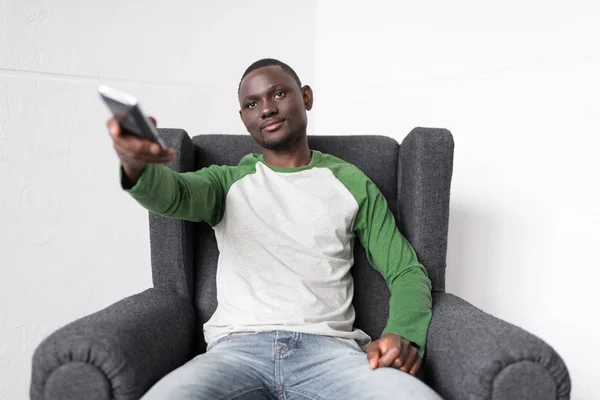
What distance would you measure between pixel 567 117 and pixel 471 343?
1.00 meters

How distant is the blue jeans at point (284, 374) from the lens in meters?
1.18

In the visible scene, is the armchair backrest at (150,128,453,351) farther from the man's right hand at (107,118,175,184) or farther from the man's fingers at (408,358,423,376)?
the man's right hand at (107,118,175,184)

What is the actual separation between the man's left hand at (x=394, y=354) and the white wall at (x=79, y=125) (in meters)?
1.10

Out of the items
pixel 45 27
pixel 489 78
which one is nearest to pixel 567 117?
pixel 489 78

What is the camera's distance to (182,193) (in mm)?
1401

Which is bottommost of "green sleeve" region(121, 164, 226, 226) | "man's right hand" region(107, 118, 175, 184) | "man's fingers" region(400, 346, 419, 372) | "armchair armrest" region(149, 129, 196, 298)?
"man's fingers" region(400, 346, 419, 372)

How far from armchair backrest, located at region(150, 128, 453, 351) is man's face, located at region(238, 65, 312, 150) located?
190 millimetres

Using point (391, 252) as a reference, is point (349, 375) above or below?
below

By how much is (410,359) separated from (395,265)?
26 centimetres

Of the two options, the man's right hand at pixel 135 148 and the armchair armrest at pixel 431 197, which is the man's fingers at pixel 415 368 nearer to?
the armchair armrest at pixel 431 197

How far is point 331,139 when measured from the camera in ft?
5.92

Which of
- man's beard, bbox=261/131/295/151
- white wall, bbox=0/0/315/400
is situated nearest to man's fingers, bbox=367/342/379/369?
man's beard, bbox=261/131/295/151

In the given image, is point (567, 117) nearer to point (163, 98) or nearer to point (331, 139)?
point (331, 139)

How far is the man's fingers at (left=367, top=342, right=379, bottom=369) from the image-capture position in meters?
1.29
